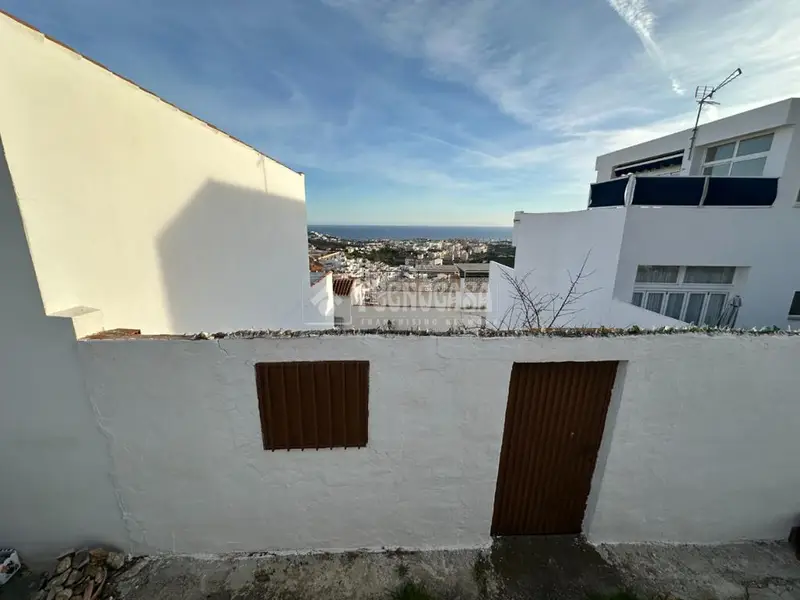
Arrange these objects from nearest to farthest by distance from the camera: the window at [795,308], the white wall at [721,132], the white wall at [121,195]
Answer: the white wall at [121,195] < the white wall at [721,132] < the window at [795,308]

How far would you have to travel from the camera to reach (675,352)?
286 cm

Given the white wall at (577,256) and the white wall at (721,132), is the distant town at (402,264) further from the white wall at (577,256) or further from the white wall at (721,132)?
the white wall at (721,132)

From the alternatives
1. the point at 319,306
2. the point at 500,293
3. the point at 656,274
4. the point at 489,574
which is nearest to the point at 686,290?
the point at 656,274

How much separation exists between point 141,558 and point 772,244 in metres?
11.6

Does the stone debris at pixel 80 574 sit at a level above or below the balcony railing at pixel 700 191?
below

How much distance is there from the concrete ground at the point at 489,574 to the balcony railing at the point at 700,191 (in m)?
5.82

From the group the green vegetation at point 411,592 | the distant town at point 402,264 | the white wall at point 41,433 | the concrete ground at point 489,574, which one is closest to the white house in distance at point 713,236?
the concrete ground at point 489,574

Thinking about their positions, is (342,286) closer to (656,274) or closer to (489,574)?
(656,274)

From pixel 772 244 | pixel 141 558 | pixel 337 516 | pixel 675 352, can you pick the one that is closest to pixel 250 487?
pixel 337 516

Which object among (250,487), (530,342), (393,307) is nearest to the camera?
(530,342)

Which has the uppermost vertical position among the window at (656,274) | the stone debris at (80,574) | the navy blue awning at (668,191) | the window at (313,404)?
the navy blue awning at (668,191)

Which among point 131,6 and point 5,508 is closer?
point 5,508

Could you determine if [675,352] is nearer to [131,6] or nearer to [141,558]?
[141,558]

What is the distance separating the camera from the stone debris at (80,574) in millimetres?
2729
